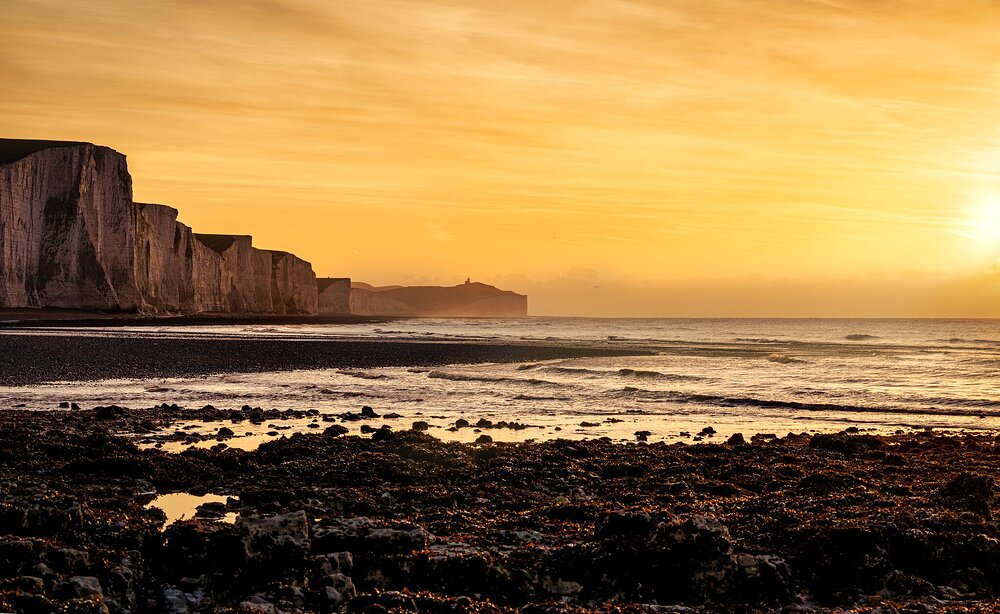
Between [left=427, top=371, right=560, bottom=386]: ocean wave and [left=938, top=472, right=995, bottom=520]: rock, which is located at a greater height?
[left=938, top=472, right=995, bottom=520]: rock

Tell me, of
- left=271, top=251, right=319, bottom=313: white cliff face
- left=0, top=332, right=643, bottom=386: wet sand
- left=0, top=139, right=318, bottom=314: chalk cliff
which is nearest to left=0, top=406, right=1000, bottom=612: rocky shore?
left=0, top=332, right=643, bottom=386: wet sand

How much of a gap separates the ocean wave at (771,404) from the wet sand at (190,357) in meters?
14.4

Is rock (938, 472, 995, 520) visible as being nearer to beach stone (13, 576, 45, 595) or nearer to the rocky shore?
the rocky shore

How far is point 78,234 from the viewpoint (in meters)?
88.6

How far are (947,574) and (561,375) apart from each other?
2583 cm

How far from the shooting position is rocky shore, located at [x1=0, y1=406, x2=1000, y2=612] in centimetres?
645

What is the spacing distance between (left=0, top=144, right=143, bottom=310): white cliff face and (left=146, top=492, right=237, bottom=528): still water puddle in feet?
275

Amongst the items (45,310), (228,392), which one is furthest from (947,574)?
(45,310)

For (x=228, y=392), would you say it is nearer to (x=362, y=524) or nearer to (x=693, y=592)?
(x=362, y=524)

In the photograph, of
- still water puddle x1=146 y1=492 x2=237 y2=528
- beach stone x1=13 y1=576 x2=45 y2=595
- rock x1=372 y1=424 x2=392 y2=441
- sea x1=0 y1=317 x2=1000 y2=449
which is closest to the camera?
beach stone x1=13 y1=576 x2=45 y2=595

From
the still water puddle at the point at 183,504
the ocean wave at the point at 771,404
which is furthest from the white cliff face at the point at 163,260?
the still water puddle at the point at 183,504

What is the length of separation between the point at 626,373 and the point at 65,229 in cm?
7426

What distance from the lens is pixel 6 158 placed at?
85.9 m

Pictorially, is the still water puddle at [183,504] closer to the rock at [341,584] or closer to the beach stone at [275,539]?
the beach stone at [275,539]
